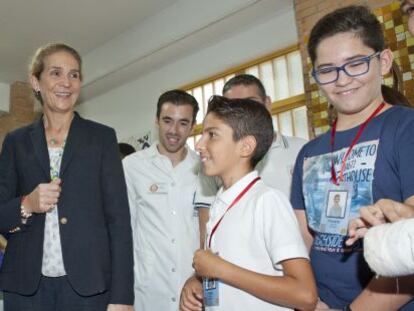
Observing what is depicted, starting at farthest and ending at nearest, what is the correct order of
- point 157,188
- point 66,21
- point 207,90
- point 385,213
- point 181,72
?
point 181,72
point 66,21
point 207,90
point 157,188
point 385,213

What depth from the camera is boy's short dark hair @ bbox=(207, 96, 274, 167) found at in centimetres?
161

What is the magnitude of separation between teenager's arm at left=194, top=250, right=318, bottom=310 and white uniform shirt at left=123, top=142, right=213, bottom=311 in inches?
43.7

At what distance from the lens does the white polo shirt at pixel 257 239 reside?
1282 millimetres

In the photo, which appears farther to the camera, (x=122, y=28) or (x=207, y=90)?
(x=122, y=28)

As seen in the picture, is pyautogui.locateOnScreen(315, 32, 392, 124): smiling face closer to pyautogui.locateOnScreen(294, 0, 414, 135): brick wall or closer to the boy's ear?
the boy's ear

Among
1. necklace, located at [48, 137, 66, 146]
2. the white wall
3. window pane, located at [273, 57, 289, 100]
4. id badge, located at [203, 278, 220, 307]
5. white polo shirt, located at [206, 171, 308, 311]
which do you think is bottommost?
id badge, located at [203, 278, 220, 307]

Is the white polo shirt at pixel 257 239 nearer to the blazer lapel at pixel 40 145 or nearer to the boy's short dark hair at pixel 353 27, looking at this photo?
the boy's short dark hair at pixel 353 27

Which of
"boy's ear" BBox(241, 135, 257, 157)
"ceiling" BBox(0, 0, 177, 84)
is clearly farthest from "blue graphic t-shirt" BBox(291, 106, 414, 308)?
"ceiling" BBox(0, 0, 177, 84)

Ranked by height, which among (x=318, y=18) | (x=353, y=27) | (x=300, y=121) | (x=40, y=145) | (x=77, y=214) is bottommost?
(x=77, y=214)

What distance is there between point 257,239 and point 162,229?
3.79 feet

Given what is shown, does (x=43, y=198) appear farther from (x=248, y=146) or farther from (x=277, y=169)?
(x=277, y=169)

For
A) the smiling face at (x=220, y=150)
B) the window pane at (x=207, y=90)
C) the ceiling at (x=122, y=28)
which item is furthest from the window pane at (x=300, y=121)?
the smiling face at (x=220, y=150)

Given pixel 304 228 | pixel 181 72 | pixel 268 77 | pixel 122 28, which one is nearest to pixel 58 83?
pixel 304 228

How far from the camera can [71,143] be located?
167 centimetres
